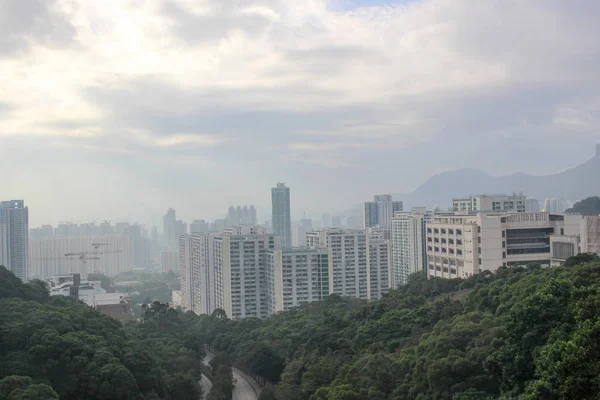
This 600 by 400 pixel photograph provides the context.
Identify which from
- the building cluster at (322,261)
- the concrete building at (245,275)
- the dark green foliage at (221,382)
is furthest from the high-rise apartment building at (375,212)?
the dark green foliage at (221,382)

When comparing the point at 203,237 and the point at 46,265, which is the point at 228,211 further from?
the point at 203,237

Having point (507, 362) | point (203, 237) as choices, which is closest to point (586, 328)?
point (507, 362)

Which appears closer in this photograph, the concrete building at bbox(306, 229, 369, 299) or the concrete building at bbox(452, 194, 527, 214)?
the concrete building at bbox(452, 194, 527, 214)

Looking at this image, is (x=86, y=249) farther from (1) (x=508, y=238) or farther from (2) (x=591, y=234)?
(2) (x=591, y=234)

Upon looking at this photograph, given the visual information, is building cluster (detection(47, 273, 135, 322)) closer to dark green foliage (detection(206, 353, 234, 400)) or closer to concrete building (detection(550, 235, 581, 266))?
dark green foliage (detection(206, 353, 234, 400))

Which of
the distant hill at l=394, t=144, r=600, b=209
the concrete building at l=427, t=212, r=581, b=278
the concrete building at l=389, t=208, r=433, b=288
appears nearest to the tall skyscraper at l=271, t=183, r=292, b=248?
the concrete building at l=389, t=208, r=433, b=288

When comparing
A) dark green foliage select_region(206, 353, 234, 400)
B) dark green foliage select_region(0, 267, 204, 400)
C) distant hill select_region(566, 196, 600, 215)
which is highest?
distant hill select_region(566, 196, 600, 215)
